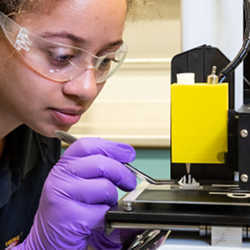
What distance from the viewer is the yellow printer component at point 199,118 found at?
0.78 metres

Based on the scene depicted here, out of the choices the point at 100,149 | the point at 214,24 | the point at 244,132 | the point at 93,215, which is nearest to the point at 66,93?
the point at 100,149

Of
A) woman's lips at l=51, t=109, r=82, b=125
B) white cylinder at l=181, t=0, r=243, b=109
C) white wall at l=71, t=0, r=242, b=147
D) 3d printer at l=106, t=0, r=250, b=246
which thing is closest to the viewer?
3d printer at l=106, t=0, r=250, b=246

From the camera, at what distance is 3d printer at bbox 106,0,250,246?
629mm

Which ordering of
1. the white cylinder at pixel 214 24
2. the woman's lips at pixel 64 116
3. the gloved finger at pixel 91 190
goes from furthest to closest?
the white cylinder at pixel 214 24, the woman's lips at pixel 64 116, the gloved finger at pixel 91 190

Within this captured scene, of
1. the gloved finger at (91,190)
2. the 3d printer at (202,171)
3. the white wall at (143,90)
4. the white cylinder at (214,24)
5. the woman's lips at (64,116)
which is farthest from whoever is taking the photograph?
the white wall at (143,90)

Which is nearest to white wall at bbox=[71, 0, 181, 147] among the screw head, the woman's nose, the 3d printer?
the 3d printer

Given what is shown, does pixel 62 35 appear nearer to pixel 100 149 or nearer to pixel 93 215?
pixel 100 149

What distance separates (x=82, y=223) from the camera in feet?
2.56

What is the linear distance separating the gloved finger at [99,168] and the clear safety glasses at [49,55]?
0.57ft

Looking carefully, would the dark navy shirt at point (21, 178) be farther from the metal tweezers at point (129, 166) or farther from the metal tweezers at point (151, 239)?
the metal tweezers at point (151, 239)

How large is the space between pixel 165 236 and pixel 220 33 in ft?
2.07

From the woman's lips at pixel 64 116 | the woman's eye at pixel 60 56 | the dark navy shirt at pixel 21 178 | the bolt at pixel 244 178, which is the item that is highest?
the woman's eye at pixel 60 56

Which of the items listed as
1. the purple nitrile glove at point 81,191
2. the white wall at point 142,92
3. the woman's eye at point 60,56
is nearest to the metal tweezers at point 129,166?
the purple nitrile glove at point 81,191

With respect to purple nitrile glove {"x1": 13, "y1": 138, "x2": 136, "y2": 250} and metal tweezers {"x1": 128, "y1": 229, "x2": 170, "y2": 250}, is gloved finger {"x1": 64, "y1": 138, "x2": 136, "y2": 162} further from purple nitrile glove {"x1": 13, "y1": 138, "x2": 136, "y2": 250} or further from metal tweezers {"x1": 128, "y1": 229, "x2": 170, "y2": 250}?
metal tweezers {"x1": 128, "y1": 229, "x2": 170, "y2": 250}
